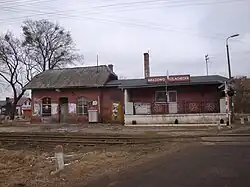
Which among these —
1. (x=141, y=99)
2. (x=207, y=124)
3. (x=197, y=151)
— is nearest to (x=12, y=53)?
(x=141, y=99)

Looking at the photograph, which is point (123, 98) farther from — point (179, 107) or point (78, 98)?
point (179, 107)

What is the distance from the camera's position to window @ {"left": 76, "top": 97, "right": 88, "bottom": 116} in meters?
36.3

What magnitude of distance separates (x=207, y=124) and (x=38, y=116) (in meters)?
19.0

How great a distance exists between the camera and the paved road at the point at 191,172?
25.1 feet

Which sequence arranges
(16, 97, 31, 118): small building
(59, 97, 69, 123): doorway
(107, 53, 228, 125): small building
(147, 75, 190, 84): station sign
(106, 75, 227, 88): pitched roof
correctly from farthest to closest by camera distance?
(16, 97, 31, 118): small building, (59, 97, 69, 123): doorway, (147, 75, 190, 84): station sign, (106, 75, 227, 88): pitched roof, (107, 53, 228, 125): small building

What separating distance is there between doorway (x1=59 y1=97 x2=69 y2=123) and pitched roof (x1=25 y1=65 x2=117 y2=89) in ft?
5.41

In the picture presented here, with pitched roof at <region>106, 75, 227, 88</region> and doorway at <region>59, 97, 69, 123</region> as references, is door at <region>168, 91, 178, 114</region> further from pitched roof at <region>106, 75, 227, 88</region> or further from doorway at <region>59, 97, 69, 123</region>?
doorway at <region>59, 97, 69, 123</region>

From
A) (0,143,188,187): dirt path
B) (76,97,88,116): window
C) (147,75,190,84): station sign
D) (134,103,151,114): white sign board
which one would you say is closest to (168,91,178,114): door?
(147,75,190,84): station sign

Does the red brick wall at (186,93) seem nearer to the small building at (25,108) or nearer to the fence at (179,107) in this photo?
the fence at (179,107)

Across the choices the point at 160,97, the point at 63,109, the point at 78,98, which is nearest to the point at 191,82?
the point at 160,97

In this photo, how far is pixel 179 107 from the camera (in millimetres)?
31922

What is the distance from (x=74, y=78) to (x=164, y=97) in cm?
1128

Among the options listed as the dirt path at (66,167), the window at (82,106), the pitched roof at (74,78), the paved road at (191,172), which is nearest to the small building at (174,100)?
the pitched roof at (74,78)

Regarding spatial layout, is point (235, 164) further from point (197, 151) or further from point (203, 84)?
point (203, 84)
